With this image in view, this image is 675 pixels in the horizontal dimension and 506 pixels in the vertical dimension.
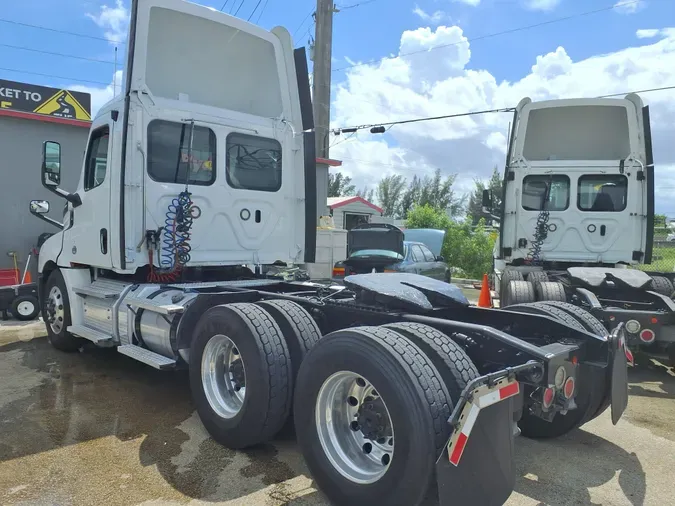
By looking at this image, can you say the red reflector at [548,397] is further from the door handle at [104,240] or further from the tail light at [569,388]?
the door handle at [104,240]

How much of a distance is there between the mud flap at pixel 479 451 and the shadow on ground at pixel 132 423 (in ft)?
3.50

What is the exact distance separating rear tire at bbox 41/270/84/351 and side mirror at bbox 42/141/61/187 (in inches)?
51.4

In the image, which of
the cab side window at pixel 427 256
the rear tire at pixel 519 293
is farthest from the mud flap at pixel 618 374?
the cab side window at pixel 427 256

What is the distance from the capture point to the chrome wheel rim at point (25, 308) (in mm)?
8789

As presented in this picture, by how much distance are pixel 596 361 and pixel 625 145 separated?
6171 mm

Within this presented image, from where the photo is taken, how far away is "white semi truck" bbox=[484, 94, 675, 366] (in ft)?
26.1

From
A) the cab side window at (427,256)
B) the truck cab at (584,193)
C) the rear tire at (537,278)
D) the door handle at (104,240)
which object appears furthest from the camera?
the cab side window at (427,256)

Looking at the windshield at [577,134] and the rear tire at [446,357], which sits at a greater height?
the windshield at [577,134]

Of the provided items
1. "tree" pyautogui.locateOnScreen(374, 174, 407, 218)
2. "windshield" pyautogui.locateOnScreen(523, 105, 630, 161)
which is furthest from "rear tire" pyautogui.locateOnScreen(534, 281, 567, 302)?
"tree" pyautogui.locateOnScreen(374, 174, 407, 218)

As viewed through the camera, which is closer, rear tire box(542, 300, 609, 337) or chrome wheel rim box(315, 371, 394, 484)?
chrome wheel rim box(315, 371, 394, 484)

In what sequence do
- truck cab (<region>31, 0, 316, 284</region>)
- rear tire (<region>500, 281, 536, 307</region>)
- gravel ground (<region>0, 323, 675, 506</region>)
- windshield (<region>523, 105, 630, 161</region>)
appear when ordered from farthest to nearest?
windshield (<region>523, 105, 630, 161</region>) → rear tire (<region>500, 281, 536, 307</region>) → truck cab (<region>31, 0, 316, 284</region>) → gravel ground (<region>0, 323, 675, 506</region>)

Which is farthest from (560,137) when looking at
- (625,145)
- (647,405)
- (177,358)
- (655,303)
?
(177,358)

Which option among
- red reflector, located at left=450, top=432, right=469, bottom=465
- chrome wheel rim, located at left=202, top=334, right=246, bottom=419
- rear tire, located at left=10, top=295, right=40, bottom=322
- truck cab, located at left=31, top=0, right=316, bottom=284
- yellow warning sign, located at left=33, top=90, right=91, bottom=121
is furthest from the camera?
yellow warning sign, located at left=33, top=90, right=91, bottom=121

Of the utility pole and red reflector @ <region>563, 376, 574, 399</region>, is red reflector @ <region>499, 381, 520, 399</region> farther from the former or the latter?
the utility pole
